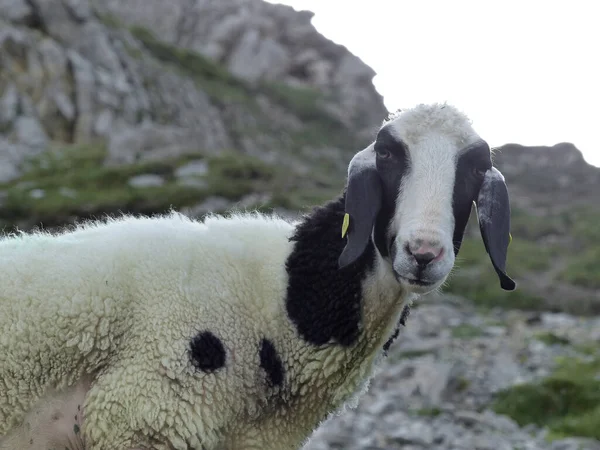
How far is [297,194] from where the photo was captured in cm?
3012

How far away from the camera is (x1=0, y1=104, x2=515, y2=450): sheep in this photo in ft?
13.3

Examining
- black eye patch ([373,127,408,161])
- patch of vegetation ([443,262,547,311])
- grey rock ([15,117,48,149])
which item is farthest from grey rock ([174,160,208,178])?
black eye patch ([373,127,408,161])

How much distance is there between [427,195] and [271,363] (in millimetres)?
1432

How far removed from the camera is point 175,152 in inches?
1304

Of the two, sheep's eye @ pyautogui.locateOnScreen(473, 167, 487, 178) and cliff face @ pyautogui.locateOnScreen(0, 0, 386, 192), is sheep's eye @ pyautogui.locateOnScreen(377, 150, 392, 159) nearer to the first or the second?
sheep's eye @ pyautogui.locateOnScreen(473, 167, 487, 178)

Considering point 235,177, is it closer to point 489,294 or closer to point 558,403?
point 489,294

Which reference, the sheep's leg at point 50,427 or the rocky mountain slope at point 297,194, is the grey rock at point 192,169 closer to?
the rocky mountain slope at point 297,194

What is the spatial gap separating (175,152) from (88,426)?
97.9ft

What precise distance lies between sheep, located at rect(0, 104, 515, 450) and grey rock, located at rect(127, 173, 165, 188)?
904 inches

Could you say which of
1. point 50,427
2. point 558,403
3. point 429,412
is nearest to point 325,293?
point 50,427

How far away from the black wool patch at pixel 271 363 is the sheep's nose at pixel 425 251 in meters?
1.16

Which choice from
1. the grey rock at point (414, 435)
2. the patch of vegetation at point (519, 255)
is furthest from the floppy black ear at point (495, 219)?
the patch of vegetation at point (519, 255)

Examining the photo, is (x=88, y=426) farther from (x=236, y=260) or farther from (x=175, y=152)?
(x=175, y=152)

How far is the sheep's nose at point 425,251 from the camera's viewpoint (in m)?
3.90
